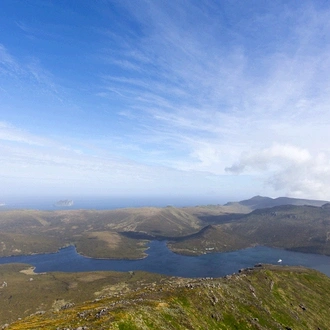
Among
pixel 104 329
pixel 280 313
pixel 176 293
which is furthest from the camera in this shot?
pixel 280 313

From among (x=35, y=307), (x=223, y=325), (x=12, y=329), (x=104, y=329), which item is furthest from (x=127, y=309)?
(x=35, y=307)

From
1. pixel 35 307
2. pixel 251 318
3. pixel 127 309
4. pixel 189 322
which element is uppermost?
pixel 127 309

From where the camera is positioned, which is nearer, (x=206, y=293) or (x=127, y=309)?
(x=127, y=309)

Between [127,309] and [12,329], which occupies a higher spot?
[127,309]

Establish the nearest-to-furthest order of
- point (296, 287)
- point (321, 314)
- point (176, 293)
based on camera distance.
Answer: point (176, 293) < point (321, 314) < point (296, 287)

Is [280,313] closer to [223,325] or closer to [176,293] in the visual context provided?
[223,325]

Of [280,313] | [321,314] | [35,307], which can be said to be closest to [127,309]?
[280,313]
